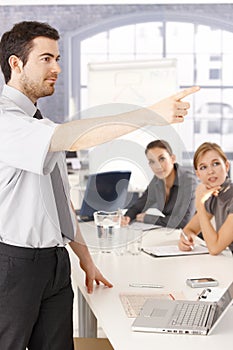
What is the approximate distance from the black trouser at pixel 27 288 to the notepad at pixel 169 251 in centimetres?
94

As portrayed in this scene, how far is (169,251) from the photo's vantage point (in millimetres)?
3146

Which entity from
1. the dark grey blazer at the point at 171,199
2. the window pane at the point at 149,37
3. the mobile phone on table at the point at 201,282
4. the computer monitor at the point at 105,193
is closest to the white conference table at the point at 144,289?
the mobile phone on table at the point at 201,282

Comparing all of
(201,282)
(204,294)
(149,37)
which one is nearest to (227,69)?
(149,37)

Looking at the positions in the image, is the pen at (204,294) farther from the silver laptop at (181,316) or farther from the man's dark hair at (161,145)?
the man's dark hair at (161,145)

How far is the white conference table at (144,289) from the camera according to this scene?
6.38ft

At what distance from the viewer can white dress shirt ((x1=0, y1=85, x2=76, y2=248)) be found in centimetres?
193

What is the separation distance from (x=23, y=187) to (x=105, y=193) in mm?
267

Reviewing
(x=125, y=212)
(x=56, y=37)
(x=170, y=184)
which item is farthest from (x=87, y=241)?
(x=56, y=37)

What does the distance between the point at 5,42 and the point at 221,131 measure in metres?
6.47

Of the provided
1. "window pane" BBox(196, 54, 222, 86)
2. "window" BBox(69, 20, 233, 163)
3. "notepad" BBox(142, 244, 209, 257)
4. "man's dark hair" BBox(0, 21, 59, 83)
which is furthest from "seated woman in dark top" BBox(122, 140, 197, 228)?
"window pane" BBox(196, 54, 222, 86)

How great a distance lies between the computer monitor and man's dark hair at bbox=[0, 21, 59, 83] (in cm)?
46

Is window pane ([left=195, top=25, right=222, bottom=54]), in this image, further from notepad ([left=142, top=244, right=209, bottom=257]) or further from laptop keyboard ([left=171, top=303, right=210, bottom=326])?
laptop keyboard ([left=171, top=303, right=210, bottom=326])

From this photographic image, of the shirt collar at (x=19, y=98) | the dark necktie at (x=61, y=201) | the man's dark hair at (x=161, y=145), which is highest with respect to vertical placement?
the shirt collar at (x=19, y=98)

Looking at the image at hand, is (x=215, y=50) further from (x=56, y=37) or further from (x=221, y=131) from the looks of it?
(x=56, y=37)
